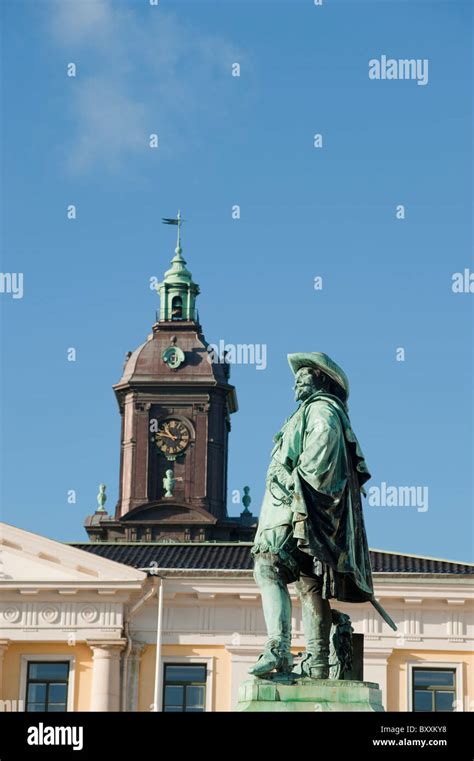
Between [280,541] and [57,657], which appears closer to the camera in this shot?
[280,541]

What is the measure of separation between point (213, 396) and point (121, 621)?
186ft

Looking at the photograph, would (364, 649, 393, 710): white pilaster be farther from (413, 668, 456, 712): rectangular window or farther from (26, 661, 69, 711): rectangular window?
(26, 661, 69, 711): rectangular window

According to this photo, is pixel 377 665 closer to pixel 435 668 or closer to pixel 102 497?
pixel 435 668

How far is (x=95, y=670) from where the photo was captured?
174ft

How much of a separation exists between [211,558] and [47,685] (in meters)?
6.69

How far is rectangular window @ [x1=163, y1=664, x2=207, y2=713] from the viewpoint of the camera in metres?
51.7

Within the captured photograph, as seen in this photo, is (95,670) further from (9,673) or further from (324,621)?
(324,621)

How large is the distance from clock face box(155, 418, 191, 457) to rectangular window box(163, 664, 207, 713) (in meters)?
57.0

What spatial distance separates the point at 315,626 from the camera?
49.6 feet

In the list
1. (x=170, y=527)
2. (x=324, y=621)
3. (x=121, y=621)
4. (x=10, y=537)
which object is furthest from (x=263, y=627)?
(x=170, y=527)

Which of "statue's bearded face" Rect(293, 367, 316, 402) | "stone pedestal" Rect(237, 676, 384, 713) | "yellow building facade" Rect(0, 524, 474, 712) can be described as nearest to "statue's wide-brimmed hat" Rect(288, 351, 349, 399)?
"statue's bearded face" Rect(293, 367, 316, 402)

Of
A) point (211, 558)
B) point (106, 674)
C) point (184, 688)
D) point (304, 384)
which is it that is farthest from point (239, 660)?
point (304, 384)

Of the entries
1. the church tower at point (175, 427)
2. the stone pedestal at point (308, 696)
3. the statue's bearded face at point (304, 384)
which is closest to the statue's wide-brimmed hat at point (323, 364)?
the statue's bearded face at point (304, 384)
